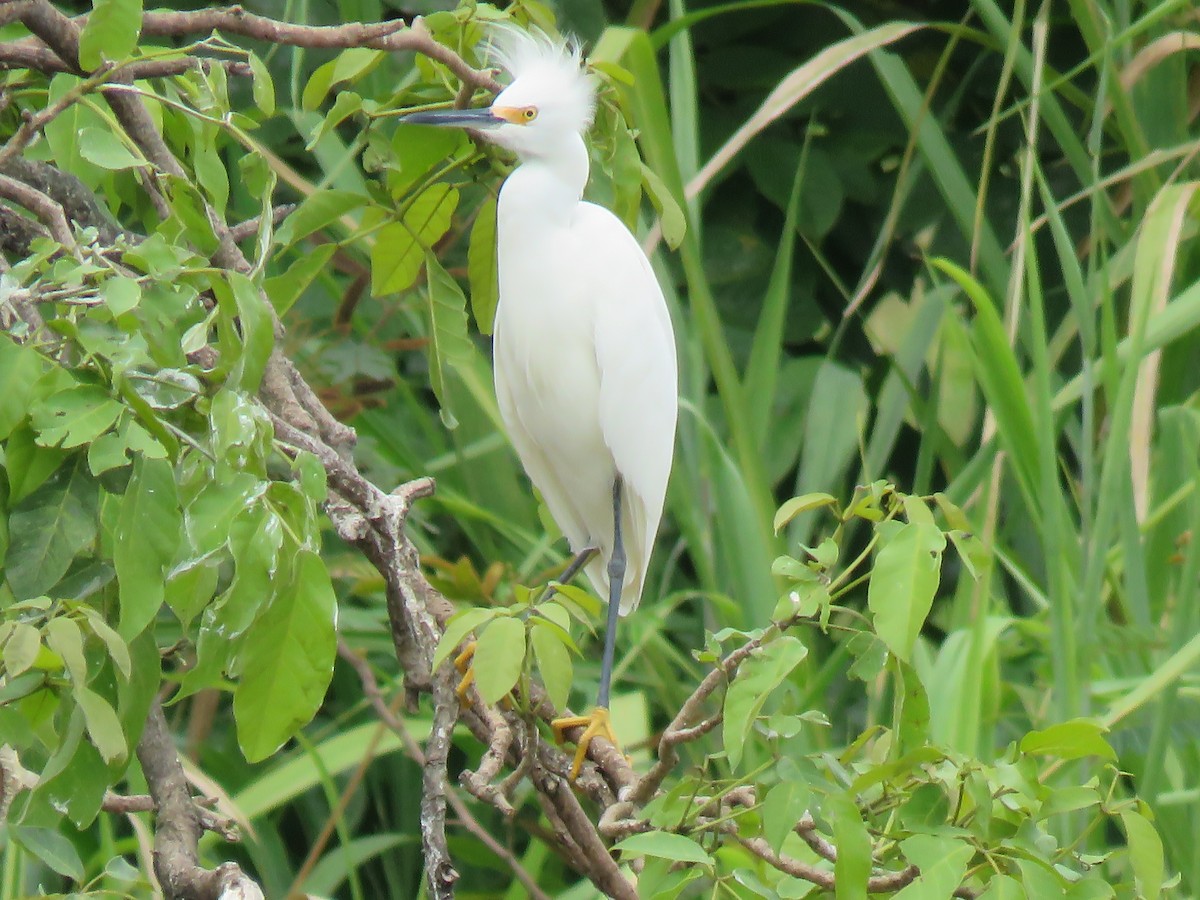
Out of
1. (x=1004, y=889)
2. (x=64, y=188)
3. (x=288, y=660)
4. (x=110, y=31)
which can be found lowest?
(x=1004, y=889)

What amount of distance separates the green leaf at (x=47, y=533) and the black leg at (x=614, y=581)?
78 centimetres

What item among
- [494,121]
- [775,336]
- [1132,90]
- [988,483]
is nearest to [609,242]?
[775,336]

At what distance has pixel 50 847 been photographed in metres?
0.62

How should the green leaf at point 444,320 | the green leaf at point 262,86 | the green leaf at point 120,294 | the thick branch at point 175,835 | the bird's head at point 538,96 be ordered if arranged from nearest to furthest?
1. the green leaf at point 120,294
2. the thick branch at point 175,835
3. the green leaf at point 262,86
4. the green leaf at point 444,320
5. the bird's head at point 538,96

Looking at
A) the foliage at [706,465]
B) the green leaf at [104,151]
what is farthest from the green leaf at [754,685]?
the green leaf at [104,151]

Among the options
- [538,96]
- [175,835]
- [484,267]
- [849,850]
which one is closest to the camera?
[849,850]

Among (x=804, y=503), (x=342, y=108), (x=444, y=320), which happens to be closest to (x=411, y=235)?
(x=444, y=320)

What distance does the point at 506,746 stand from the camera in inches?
31.7

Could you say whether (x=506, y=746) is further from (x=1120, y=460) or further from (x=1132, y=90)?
(x=1132, y=90)

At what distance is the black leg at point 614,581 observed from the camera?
1349 millimetres

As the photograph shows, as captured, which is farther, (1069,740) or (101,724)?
(1069,740)

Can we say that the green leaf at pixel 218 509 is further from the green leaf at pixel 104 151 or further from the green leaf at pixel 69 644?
the green leaf at pixel 104 151

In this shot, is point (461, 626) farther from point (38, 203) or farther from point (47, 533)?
point (38, 203)

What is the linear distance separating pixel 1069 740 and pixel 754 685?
0.16m
